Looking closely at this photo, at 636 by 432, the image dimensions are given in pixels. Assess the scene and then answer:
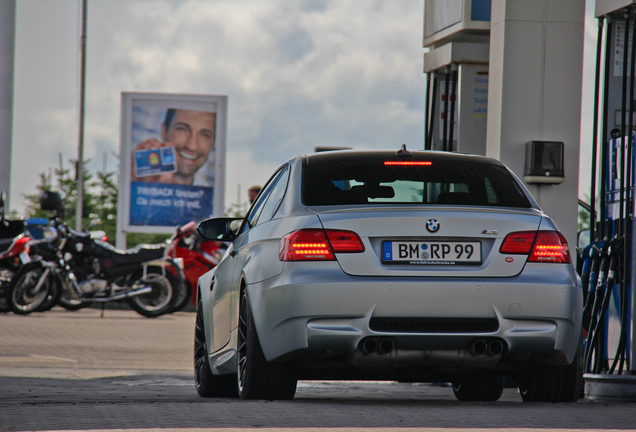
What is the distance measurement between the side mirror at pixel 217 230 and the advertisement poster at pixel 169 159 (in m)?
A: 19.4

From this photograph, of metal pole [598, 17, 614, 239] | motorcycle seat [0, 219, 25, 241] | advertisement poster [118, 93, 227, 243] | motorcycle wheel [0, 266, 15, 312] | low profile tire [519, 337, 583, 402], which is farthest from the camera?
advertisement poster [118, 93, 227, 243]

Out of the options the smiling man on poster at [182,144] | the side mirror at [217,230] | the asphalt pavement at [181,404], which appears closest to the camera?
the asphalt pavement at [181,404]

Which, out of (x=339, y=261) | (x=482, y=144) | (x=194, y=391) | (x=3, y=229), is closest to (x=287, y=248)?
(x=339, y=261)

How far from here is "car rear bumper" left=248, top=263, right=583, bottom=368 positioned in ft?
21.0

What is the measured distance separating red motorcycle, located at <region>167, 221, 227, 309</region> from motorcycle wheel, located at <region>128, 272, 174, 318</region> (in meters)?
0.86

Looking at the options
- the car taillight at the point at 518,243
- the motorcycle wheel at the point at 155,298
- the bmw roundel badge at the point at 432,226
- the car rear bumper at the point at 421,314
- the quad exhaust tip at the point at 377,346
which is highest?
the bmw roundel badge at the point at 432,226

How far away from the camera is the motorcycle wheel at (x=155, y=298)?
64.7 feet

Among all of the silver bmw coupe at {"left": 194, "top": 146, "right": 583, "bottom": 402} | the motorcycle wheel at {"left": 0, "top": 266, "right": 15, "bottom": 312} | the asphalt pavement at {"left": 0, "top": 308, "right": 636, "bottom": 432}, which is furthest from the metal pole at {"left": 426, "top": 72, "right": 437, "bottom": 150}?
the motorcycle wheel at {"left": 0, "top": 266, "right": 15, "bottom": 312}

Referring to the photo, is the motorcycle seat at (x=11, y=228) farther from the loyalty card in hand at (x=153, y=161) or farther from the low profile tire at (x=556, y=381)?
the low profile tire at (x=556, y=381)

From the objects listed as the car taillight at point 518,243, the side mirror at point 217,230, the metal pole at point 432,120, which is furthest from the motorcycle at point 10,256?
the car taillight at point 518,243

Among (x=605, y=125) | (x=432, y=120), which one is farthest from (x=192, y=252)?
(x=605, y=125)

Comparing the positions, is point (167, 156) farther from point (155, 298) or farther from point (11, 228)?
point (155, 298)

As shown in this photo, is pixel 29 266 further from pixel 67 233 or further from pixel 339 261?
pixel 339 261

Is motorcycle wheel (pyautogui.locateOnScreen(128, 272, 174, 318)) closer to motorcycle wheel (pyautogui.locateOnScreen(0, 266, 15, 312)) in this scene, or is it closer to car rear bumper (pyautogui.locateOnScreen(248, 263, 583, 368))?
motorcycle wheel (pyautogui.locateOnScreen(0, 266, 15, 312))
